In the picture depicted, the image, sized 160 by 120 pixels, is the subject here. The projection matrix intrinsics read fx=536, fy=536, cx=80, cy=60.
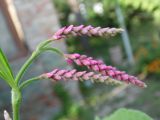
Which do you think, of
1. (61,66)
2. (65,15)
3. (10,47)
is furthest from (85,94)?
(65,15)

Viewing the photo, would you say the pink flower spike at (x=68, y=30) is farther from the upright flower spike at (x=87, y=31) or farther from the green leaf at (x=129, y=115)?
the green leaf at (x=129, y=115)

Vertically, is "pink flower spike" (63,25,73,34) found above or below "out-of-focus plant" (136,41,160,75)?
above

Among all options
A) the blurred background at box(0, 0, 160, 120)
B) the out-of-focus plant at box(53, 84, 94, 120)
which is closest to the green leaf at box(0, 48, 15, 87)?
the blurred background at box(0, 0, 160, 120)

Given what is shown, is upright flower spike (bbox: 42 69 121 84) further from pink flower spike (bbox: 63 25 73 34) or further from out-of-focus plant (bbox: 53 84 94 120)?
out-of-focus plant (bbox: 53 84 94 120)

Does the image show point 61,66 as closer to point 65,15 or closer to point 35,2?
point 35,2

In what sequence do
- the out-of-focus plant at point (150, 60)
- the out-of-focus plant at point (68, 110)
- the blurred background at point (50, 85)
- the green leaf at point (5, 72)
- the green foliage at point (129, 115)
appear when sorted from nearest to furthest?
the green leaf at point (5, 72) < the green foliage at point (129, 115) < the out-of-focus plant at point (68, 110) < the blurred background at point (50, 85) < the out-of-focus plant at point (150, 60)

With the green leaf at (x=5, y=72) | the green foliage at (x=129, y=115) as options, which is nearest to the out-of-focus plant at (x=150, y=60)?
the green foliage at (x=129, y=115)

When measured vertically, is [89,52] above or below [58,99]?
below

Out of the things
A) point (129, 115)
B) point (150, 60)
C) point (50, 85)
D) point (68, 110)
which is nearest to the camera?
point (129, 115)

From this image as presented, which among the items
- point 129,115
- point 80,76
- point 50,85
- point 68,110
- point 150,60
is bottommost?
point 150,60

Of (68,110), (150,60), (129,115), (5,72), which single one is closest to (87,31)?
(5,72)

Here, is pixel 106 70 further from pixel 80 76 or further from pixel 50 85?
pixel 50 85
